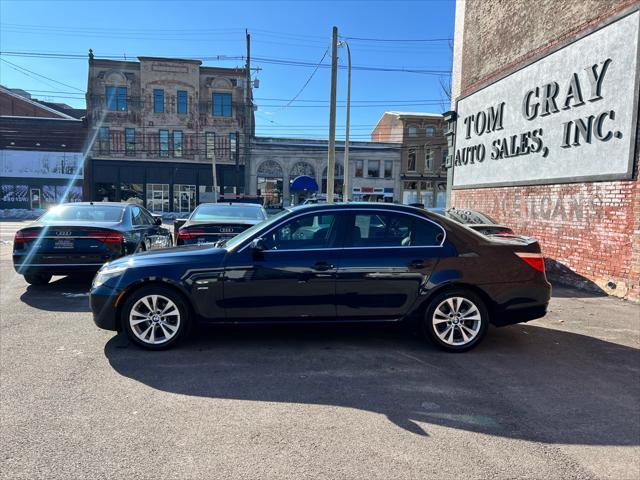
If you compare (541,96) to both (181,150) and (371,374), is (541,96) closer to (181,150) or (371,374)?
(371,374)

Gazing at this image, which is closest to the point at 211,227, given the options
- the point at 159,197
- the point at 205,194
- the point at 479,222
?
the point at 479,222

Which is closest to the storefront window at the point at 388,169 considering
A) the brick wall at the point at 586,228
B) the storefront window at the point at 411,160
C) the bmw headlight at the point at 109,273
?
the storefront window at the point at 411,160

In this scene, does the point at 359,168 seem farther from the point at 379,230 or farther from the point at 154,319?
the point at 154,319

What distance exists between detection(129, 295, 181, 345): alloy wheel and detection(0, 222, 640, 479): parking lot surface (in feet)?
0.66

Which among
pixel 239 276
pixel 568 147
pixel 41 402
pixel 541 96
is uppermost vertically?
pixel 541 96

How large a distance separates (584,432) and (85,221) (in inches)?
298

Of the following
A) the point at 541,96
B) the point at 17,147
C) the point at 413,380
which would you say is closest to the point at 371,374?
the point at 413,380

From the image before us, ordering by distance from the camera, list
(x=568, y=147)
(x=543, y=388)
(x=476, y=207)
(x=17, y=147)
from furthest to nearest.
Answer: (x=17, y=147)
(x=476, y=207)
(x=568, y=147)
(x=543, y=388)

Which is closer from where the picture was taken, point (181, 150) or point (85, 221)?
point (85, 221)

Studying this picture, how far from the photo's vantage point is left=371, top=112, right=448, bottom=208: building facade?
4044 cm

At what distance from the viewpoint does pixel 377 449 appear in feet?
9.47

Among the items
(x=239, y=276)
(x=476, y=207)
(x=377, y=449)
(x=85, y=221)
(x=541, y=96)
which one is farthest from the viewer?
(x=476, y=207)

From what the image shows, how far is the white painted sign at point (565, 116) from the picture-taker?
7.89 metres

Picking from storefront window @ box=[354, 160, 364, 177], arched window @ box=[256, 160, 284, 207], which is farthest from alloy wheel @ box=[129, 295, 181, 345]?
storefront window @ box=[354, 160, 364, 177]
